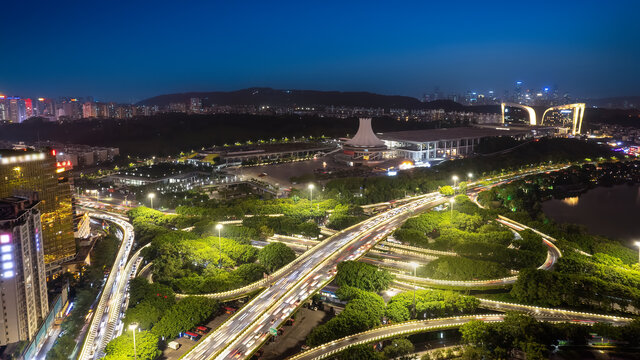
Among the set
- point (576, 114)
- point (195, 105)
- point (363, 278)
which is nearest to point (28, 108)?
point (195, 105)

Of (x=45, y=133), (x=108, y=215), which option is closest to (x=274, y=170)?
(x=108, y=215)

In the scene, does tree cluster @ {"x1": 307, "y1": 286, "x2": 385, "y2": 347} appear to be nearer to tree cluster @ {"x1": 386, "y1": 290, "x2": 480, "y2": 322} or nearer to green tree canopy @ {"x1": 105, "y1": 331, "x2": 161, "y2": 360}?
tree cluster @ {"x1": 386, "y1": 290, "x2": 480, "y2": 322}

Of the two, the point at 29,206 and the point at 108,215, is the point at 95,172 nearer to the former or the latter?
the point at 108,215

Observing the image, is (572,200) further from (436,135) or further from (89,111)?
(89,111)

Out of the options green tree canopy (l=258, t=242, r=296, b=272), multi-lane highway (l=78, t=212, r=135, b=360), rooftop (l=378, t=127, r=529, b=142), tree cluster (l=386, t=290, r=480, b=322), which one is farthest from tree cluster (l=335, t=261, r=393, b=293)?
rooftop (l=378, t=127, r=529, b=142)

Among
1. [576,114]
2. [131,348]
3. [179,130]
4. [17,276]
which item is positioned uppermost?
[576,114]

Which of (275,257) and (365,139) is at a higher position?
(365,139)

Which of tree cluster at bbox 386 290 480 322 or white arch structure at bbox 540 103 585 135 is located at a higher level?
white arch structure at bbox 540 103 585 135
